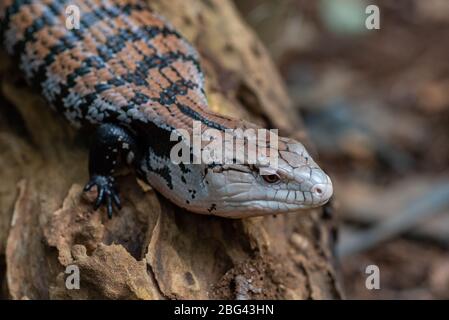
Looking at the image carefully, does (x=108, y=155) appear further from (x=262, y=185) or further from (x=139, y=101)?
(x=262, y=185)

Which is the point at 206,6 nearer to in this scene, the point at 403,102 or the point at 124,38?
the point at 124,38

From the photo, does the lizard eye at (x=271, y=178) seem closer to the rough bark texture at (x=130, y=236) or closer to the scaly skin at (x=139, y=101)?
the scaly skin at (x=139, y=101)

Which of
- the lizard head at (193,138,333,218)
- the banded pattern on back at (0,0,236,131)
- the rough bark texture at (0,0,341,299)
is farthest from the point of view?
the banded pattern on back at (0,0,236,131)

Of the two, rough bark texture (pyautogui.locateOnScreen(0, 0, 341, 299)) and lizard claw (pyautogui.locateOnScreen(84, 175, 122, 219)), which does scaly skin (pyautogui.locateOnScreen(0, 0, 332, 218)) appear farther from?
rough bark texture (pyautogui.locateOnScreen(0, 0, 341, 299))

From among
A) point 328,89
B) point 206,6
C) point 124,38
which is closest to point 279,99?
point 206,6

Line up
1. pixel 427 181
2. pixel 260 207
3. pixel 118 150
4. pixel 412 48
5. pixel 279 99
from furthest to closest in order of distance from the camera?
pixel 412 48 → pixel 427 181 → pixel 279 99 → pixel 118 150 → pixel 260 207

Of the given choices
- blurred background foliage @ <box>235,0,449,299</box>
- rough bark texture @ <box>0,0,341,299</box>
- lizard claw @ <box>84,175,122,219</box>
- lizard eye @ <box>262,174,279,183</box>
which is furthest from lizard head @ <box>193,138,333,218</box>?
blurred background foliage @ <box>235,0,449,299</box>
